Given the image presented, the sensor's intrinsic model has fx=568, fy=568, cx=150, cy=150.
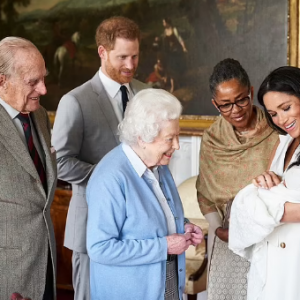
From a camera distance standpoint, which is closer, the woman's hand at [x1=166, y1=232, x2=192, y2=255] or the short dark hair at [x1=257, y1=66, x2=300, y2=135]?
the short dark hair at [x1=257, y1=66, x2=300, y2=135]

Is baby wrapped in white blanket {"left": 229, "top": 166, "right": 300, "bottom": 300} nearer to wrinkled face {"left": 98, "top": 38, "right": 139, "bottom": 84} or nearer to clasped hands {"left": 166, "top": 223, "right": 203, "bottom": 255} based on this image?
clasped hands {"left": 166, "top": 223, "right": 203, "bottom": 255}

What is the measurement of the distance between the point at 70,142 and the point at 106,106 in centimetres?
39

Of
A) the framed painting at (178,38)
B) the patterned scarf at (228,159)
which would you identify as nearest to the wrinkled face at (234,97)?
the patterned scarf at (228,159)

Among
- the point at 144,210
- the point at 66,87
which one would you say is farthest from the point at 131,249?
the point at 66,87

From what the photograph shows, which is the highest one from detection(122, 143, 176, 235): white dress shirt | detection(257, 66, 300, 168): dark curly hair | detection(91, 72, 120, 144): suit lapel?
detection(91, 72, 120, 144): suit lapel

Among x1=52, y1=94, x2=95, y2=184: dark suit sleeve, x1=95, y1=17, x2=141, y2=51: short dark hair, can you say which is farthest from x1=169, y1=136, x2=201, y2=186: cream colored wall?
x1=52, y1=94, x2=95, y2=184: dark suit sleeve

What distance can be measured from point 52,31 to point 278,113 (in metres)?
4.41

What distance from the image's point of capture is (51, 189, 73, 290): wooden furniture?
6242 mm

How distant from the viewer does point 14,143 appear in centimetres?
291

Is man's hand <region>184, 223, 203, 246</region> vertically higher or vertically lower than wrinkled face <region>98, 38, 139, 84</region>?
lower

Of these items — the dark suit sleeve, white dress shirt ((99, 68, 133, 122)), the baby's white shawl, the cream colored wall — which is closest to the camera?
the baby's white shawl

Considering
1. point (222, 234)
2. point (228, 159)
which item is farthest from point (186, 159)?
point (222, 234)

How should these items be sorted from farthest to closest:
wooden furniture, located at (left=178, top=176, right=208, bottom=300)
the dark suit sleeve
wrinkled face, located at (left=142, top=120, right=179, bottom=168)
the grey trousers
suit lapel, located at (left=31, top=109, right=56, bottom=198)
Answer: wooden furniture, located at (left=178, top=176, right=208, bottom=300) → the grey trousers → the dark suit sleeve → suit lapel, located at (left=31, top=109, right=56, bottom=198) → wrinkled face, located at (left=142, top=120, right=179, bottom=168)

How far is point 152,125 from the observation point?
2.81 meters
